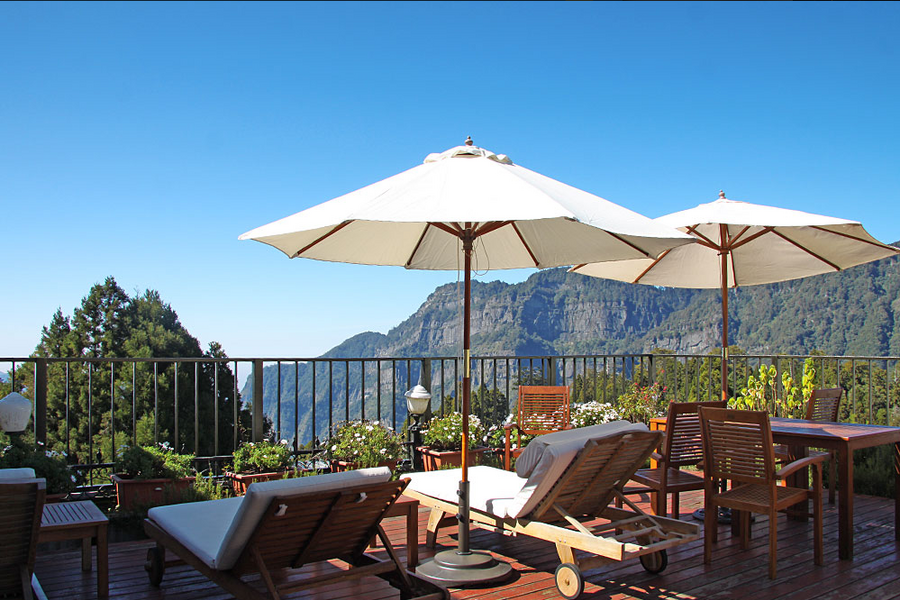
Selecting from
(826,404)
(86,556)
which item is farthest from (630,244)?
(86,556)

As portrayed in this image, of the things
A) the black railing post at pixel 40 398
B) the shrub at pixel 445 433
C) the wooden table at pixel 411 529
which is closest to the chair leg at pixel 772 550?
the wooden table at pixel 411 529

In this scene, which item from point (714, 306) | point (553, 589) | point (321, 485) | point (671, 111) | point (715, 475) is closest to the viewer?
point (321, 485)

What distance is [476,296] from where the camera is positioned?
7100 cm

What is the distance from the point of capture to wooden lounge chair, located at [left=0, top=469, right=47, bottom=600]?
2.43 meters

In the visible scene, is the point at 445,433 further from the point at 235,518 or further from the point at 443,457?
the point at 235,518

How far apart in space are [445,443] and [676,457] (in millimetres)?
2281

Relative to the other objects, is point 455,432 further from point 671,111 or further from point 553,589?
point 671,111

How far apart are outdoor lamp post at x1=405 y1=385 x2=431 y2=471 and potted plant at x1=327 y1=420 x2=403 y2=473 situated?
1.51ft

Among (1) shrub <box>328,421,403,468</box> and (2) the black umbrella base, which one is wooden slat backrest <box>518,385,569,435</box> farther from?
(2) the black umbrella base

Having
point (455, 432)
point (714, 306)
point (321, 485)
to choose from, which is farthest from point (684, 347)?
point (321, 485)

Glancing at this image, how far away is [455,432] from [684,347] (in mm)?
48938

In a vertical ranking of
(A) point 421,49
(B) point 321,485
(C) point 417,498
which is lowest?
(C) point 417,498

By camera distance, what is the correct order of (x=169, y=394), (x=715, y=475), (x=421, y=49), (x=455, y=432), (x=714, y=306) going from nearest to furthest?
(x=715, y=475) → (x=455, y=432) → (x=421, y=49) → (x=169, y=394) → (x=714, y=306)

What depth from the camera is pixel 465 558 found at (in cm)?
350
